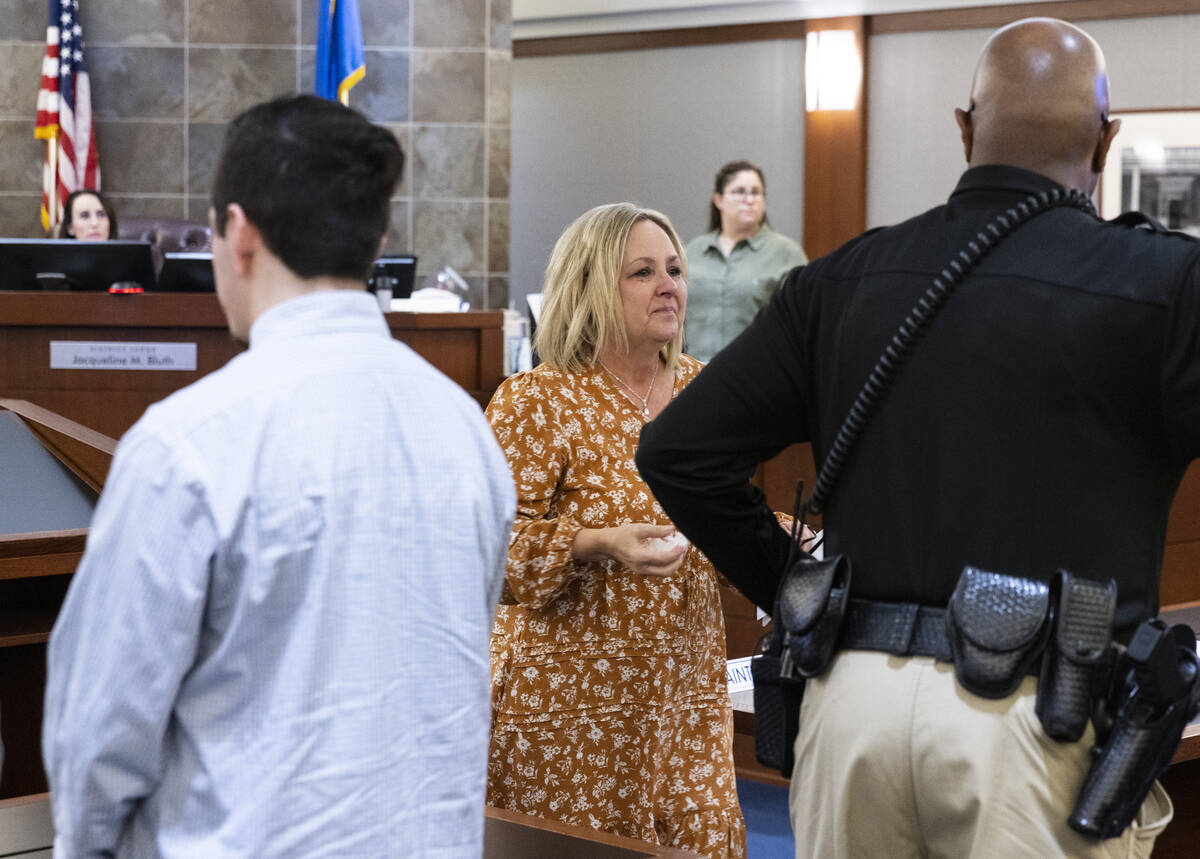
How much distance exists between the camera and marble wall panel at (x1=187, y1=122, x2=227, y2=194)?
7676 millimetres

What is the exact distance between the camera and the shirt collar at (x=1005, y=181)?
5.39ft

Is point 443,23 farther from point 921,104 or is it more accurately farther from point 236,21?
point 921,104

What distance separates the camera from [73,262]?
500 cm

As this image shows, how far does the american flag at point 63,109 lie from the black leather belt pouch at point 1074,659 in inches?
269

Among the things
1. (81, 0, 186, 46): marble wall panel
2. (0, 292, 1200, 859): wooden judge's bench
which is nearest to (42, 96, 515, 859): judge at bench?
(0, 292, 1200, 859): wooden judge's bench

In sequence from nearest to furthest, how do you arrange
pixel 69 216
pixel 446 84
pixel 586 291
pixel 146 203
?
pixel 586 291 → pixel 69 216 → pixel 446 84 → pixel 146 203

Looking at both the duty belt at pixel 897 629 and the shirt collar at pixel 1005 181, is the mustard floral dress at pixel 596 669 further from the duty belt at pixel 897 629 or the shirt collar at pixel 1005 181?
the shirt collar at pixel 1005 181

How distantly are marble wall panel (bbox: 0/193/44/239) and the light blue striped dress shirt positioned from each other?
6989 millimetres

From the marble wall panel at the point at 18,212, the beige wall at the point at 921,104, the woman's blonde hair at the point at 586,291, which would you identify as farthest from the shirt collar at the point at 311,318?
the beige wall at the point at 921,104

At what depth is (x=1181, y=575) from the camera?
429cm

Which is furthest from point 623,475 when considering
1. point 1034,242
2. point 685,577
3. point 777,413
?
point 1034,242

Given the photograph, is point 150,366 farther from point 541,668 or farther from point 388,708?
point 388,708

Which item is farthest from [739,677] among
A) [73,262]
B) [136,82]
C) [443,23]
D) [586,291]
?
[136,82]

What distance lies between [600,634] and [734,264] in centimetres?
485
